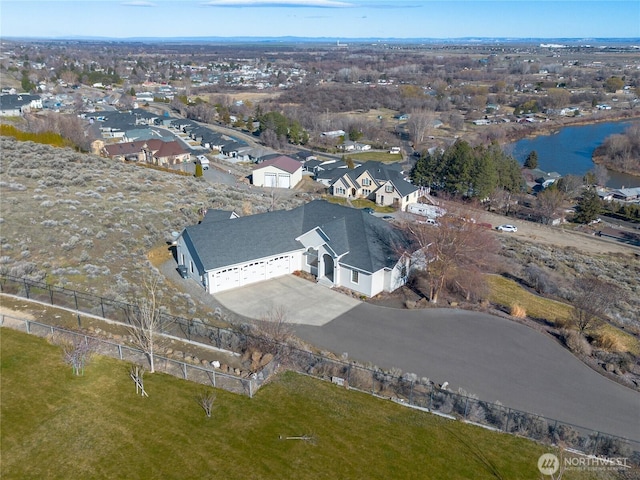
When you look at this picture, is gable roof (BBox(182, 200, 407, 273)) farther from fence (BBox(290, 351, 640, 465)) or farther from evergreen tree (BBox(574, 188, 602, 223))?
evergreen tree (BBox(574, 188, 602, 223))

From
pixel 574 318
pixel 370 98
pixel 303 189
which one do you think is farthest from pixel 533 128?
pixel 574 318

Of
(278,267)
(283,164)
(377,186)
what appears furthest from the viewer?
(283,164)

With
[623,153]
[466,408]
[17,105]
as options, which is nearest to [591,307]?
[466,408]

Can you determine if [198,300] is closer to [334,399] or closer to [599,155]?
[334,399]

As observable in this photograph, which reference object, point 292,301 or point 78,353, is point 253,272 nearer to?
point 292,301

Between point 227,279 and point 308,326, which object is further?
point 227,279

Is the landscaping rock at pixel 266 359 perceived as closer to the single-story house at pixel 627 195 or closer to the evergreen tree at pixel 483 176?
the evergreen tree at pixel 483 176

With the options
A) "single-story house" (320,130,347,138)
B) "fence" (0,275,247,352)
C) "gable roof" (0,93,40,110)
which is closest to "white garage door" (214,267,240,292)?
"fence" (0,275,247,352)

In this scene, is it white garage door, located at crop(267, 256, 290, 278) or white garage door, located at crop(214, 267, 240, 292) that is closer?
white garage door, located at crop(214, 267, 240, 292)
